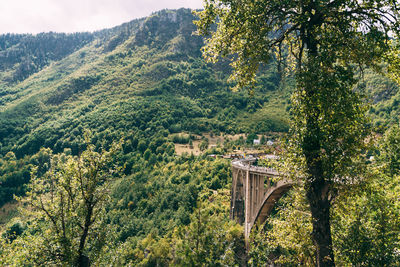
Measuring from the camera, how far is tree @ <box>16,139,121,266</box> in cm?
1061

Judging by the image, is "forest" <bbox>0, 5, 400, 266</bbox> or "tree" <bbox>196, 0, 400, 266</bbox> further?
"forest" <bbox>0, 5, 400, 266</bbox>

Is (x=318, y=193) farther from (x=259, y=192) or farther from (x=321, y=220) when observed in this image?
(x=259, y=192)

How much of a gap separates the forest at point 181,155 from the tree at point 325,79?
6 centimetres

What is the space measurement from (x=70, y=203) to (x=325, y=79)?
11.0m

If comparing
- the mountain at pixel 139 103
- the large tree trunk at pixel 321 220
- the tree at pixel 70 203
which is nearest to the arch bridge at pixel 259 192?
the tree at pixel 70 203

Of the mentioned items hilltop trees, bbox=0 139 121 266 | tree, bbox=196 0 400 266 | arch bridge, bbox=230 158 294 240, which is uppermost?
tree, bbox=196 0 400 266

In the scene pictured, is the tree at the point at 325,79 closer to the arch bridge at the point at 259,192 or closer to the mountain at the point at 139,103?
the arch bridge at the point at 259,192

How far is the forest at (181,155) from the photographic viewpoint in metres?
6.26

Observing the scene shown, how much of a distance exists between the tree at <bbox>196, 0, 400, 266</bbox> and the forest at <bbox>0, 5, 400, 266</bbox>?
0.06 m

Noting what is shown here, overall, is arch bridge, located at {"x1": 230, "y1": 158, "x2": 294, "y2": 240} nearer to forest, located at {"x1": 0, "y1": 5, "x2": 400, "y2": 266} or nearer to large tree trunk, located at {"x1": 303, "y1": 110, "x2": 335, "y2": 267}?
forest, located at {"x1": 0, "y1": 5, "x2": 400, "y2": 266}

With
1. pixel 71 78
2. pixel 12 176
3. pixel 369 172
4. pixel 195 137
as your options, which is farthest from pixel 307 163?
pixel 71 78

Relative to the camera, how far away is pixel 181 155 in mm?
74375

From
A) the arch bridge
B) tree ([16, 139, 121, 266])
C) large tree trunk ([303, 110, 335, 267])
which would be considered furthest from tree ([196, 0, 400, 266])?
the arch bridge

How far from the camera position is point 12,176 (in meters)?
96.4
